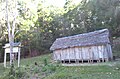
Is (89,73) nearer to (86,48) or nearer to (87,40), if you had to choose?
(86,48)

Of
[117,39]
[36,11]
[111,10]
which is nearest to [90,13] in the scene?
[117,39]

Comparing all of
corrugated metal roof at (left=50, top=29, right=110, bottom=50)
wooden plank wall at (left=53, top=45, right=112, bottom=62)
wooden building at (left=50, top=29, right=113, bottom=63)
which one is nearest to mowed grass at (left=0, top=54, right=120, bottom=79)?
wooden plank wall at (left=53, top=45, right=112, bottom=62)

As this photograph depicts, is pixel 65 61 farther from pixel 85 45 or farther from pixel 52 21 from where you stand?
pixel 52 21

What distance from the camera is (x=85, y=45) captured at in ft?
74.8

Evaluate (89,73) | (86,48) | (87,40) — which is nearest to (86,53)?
(86,48)

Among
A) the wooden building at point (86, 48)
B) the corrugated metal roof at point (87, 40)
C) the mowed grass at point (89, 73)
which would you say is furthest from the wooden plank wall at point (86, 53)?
the mowed grass at point (89, 73)

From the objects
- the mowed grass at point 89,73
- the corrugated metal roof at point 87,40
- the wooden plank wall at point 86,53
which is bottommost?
the mowed grass at point 89,73

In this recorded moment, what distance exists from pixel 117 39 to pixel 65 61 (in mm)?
14199

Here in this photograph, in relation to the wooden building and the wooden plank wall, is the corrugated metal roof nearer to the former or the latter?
the wooden building

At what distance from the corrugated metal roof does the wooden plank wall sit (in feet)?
1.52

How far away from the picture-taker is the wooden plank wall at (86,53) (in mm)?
21688

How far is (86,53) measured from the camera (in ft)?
75.1

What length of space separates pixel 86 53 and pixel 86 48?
542mm

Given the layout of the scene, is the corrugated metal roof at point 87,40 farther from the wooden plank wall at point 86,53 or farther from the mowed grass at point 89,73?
the mowed grass at point 89,73
